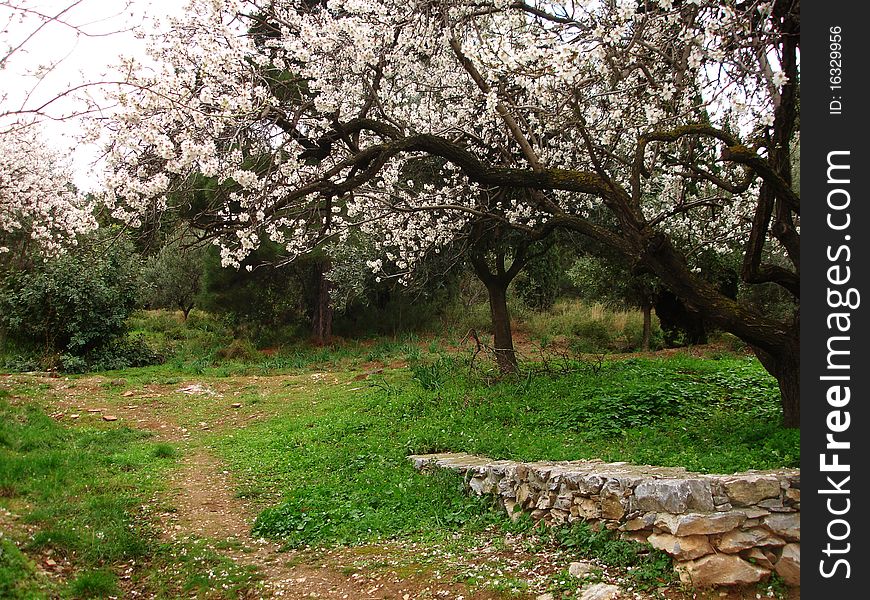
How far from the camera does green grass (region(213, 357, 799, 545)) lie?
6.04 meters

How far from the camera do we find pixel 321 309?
68.0 feet

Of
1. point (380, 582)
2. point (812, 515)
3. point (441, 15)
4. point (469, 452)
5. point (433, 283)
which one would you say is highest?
point (441, 15)

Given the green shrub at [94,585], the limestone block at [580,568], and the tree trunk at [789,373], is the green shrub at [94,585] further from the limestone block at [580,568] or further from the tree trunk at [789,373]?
the tree trunk at [789,373]

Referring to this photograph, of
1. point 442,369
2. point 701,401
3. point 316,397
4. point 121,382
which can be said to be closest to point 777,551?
point 701,401

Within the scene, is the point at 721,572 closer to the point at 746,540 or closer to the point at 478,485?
the point at 746,540

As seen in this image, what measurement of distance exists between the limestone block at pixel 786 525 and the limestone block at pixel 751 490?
13cm

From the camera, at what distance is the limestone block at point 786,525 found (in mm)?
4121

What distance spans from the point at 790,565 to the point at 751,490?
1.63ft

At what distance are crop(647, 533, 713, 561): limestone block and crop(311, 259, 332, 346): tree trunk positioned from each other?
16.9 m

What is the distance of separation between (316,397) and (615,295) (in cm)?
927

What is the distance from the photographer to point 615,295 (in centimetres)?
1770

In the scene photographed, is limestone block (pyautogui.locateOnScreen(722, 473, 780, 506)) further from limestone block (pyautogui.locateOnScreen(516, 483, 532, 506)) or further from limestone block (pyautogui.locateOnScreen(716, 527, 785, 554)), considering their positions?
limestone block (pyautogui.locateOnScreen(516, 483, 532, 506))

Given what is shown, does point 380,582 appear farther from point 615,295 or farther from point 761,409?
point 615,295

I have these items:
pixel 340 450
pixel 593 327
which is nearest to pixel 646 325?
pixel 593 327
